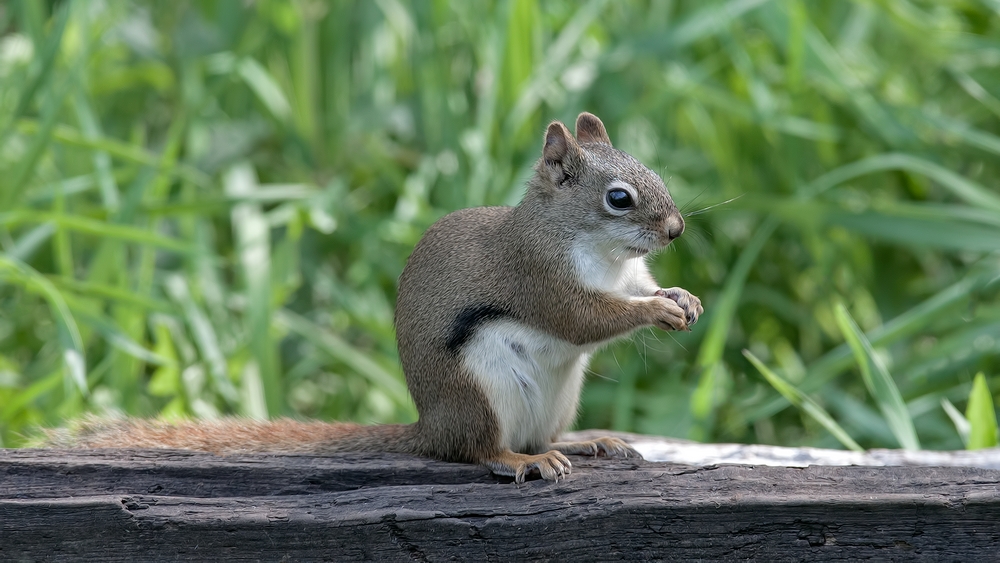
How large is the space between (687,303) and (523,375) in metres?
0.37

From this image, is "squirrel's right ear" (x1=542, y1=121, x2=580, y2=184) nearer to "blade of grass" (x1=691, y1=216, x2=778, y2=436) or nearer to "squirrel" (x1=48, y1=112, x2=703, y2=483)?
"squirrel" (x1=48, y1=112, x2=703, y2=483)

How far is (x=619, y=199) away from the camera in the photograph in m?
2.10

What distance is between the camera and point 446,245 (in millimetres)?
2166

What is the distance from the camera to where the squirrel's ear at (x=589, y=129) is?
2395 mm

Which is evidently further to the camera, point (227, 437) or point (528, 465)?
point (227, 437)

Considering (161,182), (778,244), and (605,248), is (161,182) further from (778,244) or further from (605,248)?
(778,244)

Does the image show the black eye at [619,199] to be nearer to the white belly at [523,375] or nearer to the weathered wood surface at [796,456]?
the white belly at [523,375]

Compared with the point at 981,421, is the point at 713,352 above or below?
above

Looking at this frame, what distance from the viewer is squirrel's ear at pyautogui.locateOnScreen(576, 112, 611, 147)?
94.3 inches

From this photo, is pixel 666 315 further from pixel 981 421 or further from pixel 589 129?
pixel 981 421

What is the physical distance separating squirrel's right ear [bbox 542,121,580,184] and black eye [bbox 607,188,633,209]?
15cm

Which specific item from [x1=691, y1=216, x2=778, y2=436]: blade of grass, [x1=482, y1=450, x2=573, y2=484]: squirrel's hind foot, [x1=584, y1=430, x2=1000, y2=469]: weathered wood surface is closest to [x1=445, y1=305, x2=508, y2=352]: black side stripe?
[x1=482, y1=450, x2=573, y2=484]: squirrel's hind foot

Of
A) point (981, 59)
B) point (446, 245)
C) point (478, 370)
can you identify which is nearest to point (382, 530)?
point (478, 370)

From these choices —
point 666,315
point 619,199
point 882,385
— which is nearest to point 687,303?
point 666,315
